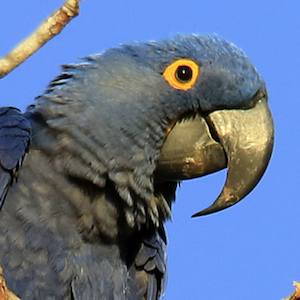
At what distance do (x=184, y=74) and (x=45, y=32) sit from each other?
106 centimetres

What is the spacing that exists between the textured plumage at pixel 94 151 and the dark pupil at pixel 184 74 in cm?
6

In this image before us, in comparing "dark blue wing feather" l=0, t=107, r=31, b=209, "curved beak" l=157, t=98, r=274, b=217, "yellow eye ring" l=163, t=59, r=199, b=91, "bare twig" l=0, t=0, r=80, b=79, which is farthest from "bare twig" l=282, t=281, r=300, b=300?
"dark blue wing feather" l=0, t=107, r=31, b=209

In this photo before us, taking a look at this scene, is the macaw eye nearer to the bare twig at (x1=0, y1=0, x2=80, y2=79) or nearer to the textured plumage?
the textured plumage

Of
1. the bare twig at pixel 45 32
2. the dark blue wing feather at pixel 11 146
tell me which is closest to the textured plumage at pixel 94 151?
the dark blue wing feather at pixel 11 146

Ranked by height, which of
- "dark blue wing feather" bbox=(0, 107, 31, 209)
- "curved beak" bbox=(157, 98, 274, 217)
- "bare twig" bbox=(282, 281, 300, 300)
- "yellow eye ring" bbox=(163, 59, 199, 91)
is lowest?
"dark blue wing feather" bbox=(0, 107, 31, 209)

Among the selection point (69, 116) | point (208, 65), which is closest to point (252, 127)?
point (208, 65)

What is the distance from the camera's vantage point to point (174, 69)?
3.26 meters

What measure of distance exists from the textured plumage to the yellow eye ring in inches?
1.0

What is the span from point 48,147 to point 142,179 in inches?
19.2

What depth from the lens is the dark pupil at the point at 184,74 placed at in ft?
10.6

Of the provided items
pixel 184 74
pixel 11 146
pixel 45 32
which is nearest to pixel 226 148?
pixel 184 74

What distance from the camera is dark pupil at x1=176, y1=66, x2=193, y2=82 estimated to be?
10.6ft

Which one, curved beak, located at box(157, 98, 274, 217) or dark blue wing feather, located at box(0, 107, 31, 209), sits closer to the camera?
dark blue wing feather, located at box(0, 107, 31, 209)

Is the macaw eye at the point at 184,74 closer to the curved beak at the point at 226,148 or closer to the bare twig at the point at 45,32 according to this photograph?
the curved beak at the point at 226,148
